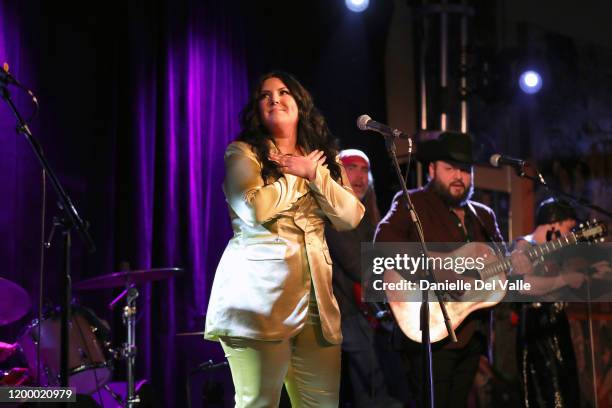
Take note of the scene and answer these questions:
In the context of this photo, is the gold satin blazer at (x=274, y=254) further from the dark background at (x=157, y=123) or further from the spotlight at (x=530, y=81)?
the spotlight at (x=530, y=81)

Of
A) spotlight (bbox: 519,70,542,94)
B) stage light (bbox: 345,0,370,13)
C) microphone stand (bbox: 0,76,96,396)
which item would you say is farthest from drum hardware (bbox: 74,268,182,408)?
spotlight (bbox: 519,70,542,94)

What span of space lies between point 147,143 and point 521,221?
3.52m

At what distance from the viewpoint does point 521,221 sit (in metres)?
6.79

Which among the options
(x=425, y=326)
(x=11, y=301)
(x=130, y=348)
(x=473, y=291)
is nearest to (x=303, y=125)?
(x=425, y=326)

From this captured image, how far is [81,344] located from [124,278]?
0.45m

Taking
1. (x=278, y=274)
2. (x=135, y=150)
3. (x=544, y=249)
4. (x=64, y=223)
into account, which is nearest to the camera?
(x=278, y=274)

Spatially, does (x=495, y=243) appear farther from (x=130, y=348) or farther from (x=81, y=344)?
(x=81, y=344)

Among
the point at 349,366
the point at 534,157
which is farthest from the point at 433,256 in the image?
the point at 534,157

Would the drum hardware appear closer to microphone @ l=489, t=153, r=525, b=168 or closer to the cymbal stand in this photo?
the cymbal stand

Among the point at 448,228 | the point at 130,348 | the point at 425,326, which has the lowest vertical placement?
the point at 130,348

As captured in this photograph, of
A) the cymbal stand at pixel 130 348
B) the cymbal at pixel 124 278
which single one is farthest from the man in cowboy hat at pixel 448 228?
the cymbal stand at pixel 130 348

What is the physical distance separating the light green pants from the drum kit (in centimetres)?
144

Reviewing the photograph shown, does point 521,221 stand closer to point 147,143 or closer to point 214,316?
point 147,143

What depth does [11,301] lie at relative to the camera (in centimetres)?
374
